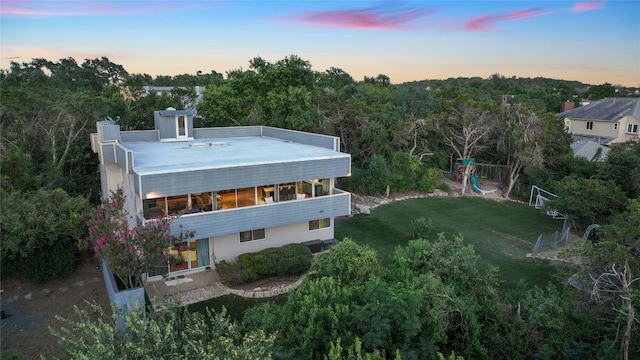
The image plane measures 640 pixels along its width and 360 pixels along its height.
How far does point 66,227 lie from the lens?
47.0 feet

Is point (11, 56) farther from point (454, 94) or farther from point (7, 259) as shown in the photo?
point (454, 94)

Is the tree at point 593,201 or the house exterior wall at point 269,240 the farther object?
the tree at point 593,201

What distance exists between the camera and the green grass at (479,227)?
16.8 metres

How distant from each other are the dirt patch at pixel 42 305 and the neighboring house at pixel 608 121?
36.8 meters

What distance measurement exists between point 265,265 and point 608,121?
3835cm

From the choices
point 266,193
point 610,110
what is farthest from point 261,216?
point 610,110

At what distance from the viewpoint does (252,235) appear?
16.3 metres

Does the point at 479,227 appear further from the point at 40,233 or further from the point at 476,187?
A: the point at 40,233

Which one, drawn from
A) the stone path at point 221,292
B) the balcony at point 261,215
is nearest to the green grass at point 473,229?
the stone path at point 221,292

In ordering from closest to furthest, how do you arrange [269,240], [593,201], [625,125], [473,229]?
1. [269,240]
2. [593,201]
3. [473,229]
4. [625,125]

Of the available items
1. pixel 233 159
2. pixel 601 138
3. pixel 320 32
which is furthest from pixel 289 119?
pixel 601 138

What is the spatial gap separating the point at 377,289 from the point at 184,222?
311 inches

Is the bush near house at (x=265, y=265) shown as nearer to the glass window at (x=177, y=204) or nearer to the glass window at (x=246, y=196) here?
the glass window at (x=246, y=196)

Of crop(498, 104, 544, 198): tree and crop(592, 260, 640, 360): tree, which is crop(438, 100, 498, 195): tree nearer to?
crop(498, 104, 544, 198): tree
